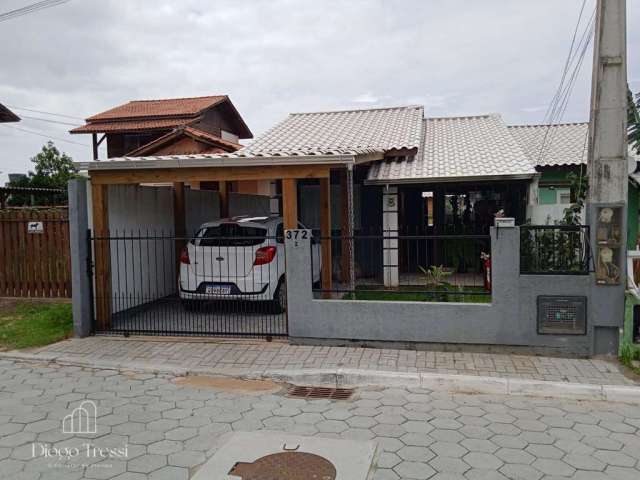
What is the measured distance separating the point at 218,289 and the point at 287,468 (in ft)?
15.1

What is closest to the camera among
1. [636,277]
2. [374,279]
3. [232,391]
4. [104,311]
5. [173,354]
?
[232,391]

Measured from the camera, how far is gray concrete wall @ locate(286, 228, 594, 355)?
6.58 m

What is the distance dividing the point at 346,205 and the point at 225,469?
768cm

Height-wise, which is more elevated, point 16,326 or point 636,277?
point 636,277

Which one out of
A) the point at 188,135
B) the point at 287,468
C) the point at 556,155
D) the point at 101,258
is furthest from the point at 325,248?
the point at 556,155

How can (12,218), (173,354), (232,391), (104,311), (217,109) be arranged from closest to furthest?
(232,391), (173,354), (104,311), (12,218), (217,109)

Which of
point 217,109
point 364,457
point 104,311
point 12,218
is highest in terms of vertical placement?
point 217,109

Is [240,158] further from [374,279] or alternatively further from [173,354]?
[374,279]

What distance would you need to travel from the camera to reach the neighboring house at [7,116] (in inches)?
634

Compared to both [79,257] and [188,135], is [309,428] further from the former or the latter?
[188,135]

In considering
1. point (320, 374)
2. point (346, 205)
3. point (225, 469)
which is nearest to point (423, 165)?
point (346, 205)

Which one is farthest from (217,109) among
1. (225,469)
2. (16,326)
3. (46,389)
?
(225,469)

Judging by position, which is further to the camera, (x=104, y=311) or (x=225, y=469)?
(x=104, y=311)

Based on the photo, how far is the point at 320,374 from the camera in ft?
20.0
